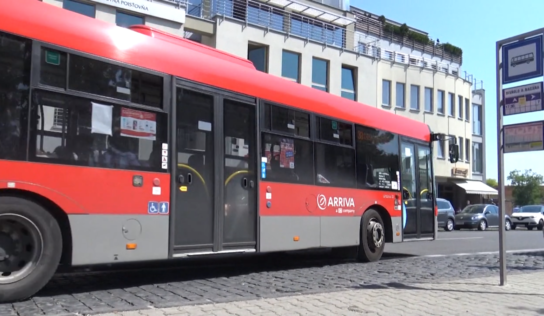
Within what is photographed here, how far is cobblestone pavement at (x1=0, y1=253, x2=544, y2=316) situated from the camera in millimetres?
6078

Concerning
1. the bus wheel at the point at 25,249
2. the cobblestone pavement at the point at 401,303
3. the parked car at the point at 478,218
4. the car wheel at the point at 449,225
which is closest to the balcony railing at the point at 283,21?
the parked car at the point at 478,218

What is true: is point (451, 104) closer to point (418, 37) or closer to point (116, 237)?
point (418, 37)

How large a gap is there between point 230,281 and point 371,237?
4.19m

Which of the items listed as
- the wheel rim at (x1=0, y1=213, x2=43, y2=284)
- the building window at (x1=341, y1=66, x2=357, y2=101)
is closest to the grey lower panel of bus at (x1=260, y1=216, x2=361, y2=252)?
the wheel rim at (x1=0, y1=213, x2=43, y2=284)

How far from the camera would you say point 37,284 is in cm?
587

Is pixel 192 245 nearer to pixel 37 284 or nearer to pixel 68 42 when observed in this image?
pixel 37 284

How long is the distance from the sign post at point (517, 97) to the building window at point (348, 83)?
2627 cm

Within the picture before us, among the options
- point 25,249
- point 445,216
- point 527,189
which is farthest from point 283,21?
point 527,189

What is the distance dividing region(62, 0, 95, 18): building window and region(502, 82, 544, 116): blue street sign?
19295mm

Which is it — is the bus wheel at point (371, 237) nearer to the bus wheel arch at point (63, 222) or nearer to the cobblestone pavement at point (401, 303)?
the cobblestone pavement at point (401, 303)

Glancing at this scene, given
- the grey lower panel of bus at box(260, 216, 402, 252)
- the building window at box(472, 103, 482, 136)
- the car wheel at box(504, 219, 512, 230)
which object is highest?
the building window at box(472, 103, 482, 136)

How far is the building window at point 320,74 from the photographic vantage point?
109ft

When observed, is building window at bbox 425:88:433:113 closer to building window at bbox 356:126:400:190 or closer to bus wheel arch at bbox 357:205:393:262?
building window at bbox 356:126:400:190

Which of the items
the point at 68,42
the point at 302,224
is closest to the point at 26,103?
the point at 68,42
